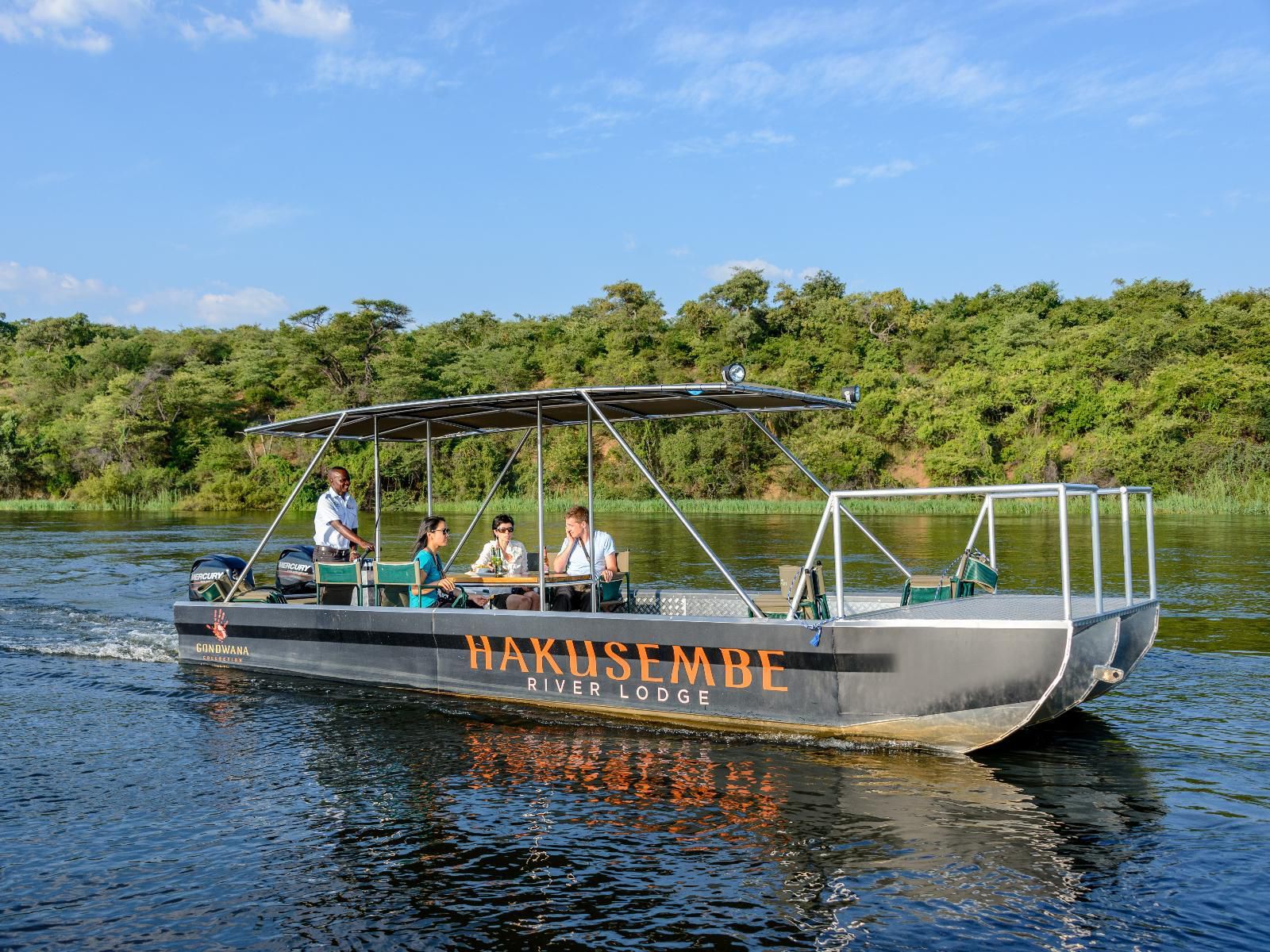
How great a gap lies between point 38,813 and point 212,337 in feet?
277

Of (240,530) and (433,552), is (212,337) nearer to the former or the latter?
(240,530)

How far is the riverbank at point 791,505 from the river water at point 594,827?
1049 inches

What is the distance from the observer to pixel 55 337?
92875 millimetres

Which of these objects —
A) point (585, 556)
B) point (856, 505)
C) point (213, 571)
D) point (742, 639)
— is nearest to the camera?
point (742, 639)

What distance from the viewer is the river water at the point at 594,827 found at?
4934 millimetres

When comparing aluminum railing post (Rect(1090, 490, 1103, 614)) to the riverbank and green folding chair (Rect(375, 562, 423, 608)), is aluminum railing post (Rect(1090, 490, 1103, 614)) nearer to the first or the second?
green folding chair (Rect(375, 562, 423, 608))

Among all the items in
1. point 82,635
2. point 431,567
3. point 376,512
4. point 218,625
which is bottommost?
point 82,635

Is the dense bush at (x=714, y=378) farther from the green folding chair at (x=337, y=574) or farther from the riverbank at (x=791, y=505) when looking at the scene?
the green folding chair at (x=337, y=574)

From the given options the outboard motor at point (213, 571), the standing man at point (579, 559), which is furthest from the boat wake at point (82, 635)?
the standing man at point (579, 559)

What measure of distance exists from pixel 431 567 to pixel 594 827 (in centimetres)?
396

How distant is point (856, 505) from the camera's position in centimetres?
4266

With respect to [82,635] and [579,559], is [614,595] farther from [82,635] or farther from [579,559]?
[82,635]

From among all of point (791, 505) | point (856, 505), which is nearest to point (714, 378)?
point (791, 505)

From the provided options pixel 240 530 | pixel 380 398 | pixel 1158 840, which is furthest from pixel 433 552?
pixel 380 398
